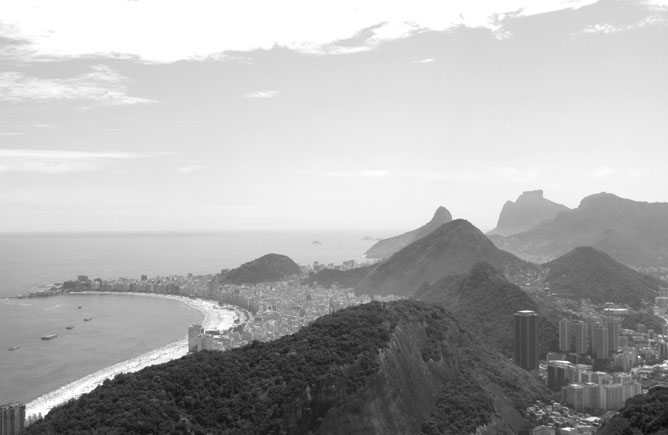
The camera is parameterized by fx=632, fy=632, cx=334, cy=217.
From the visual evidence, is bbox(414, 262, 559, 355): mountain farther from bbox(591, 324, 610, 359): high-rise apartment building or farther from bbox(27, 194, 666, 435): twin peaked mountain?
bbox(591, 324, 610, 359): high-rise apartment building

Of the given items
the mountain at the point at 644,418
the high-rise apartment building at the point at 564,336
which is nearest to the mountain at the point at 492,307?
the high-rise apartment building at the point at 564,336

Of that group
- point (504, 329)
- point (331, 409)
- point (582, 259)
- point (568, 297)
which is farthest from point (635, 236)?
point (331, 409)

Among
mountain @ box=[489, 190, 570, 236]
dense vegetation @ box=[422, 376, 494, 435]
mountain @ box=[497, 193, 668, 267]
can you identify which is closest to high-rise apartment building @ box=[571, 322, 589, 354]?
dense vegetation @ box=[422, 376, 494, 435]

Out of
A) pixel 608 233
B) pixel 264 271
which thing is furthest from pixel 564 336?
pixel 608 233

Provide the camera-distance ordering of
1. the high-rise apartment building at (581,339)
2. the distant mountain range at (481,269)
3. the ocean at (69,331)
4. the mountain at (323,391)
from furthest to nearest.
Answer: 1. the distant mountain range at (481,269)
2. the high-rise apartment building at (581,339)
3. the ocean at (69,331)
4. the mountain at (323,391)

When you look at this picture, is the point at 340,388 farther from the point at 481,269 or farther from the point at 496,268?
the point at 496,268

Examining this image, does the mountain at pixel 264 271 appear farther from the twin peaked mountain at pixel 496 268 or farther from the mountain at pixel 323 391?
the mountain at pixel 323 391
